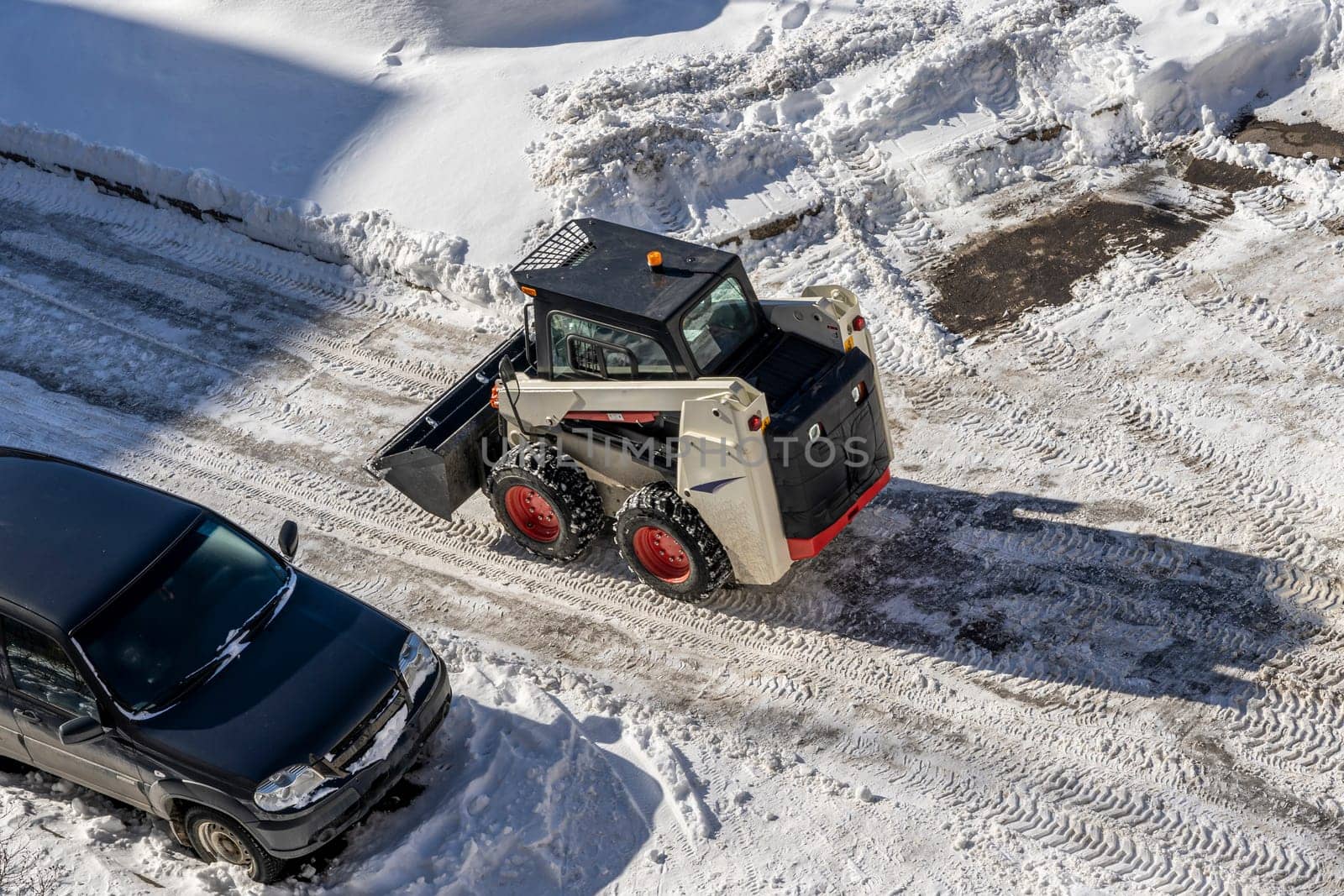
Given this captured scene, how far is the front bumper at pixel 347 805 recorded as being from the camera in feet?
21.1

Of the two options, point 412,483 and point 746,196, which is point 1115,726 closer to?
point 412,483

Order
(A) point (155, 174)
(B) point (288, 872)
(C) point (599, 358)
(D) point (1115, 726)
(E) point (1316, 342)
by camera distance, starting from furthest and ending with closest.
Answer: (A) point (155, 174)
(E) point (1316, 342)
(C) point (599, 358)
(D) point (1115, 726)
(B) point (288, 872)

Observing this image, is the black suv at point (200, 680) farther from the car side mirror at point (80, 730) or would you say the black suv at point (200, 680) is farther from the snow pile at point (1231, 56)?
the snow pile at point (1231, 56)

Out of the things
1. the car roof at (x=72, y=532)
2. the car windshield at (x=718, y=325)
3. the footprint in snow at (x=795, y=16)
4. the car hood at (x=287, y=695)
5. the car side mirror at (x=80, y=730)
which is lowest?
A: the car hood at (x=287, y=695)

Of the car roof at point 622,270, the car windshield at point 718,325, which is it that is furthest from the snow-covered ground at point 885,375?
the car roof at point 622,270

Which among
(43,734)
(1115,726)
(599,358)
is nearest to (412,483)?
(599,358)

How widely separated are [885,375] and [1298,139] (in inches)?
211

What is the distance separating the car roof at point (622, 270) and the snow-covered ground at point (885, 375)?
1.99 meters

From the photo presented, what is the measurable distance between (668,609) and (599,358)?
5.83 feet

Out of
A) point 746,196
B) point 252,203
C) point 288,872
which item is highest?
point 252,203

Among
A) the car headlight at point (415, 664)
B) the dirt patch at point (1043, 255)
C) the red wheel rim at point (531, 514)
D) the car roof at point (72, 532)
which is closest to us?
the car roof at point (72, 532)

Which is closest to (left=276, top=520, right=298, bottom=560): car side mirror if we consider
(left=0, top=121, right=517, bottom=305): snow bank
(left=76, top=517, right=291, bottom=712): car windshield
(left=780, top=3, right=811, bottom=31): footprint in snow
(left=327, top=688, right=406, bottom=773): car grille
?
(left=76, top=517, right=291, bottom=712): car windshield

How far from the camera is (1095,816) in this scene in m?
6.85

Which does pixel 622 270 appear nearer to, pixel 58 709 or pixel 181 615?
pixel 181 615
